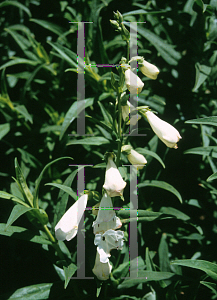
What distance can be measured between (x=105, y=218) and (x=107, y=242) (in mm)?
114

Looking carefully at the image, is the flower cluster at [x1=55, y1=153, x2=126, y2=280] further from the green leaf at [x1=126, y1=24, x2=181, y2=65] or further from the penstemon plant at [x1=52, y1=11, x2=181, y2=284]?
the green leaf at [x1=126, y1=24, x2=181, y2=65]

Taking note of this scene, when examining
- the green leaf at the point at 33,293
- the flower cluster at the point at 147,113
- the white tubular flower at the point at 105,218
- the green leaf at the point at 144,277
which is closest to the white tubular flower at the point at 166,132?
the flower cluster at the point at 147,113

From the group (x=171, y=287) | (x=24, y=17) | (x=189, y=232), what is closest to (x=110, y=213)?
(x=171, y=287)

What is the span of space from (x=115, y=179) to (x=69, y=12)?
5.62 feet

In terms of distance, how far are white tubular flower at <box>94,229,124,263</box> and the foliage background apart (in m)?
0.46

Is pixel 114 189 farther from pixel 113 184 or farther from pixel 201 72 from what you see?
pixel 201 72

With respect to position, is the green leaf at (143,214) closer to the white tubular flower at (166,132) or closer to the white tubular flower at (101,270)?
the white tubular flower at (101,270)

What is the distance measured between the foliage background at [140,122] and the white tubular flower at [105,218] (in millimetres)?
439

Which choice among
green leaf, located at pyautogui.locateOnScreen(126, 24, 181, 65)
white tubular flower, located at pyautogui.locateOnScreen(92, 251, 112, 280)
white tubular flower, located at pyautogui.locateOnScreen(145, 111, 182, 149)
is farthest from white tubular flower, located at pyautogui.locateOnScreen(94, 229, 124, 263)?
green leaf, located at pyautogui.locateOnScreen(126, 24, 181, 65)

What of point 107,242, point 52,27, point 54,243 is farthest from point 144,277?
point 52,27

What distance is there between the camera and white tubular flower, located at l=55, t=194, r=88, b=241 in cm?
130

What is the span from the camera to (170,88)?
2.19m

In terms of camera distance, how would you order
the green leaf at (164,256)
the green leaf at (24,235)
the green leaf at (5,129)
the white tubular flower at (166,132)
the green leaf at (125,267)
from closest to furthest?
1. the white tubular flower at (166,132)
2. the green leaf at (24,235)
3. the green leaf at (125,267)
4. the green leaf at (164,256)
5. the green leaf at (5,129)

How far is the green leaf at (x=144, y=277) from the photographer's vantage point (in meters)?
1.54
